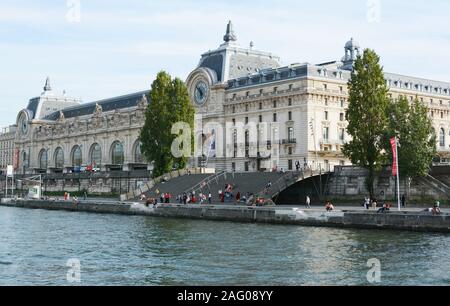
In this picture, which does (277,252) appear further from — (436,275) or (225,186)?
(225,186)

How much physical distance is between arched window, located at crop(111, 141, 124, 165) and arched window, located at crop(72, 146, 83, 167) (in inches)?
601

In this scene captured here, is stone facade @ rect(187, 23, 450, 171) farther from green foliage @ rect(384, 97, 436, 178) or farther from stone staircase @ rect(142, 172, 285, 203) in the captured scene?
green foliage @ rect(384, 97, 436, 178)

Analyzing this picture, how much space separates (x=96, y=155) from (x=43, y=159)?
29.3 meters

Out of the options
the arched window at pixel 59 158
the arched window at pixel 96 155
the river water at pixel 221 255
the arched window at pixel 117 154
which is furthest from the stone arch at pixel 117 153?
the river water at pixel 221 255

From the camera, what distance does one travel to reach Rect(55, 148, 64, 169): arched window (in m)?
168

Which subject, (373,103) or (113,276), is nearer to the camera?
(113,276)

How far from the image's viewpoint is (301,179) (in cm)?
7912

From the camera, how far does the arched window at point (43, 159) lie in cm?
17491

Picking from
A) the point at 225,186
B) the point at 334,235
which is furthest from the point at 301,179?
the point at 334,235

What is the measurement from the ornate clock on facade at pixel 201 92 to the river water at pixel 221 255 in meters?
63.8

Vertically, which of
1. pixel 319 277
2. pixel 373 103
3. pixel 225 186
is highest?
pixel 373 103

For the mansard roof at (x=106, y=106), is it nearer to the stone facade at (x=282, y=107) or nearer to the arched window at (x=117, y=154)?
the arched window at (x=117, y=154)

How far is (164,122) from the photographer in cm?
9269

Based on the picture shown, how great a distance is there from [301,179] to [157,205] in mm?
17537
